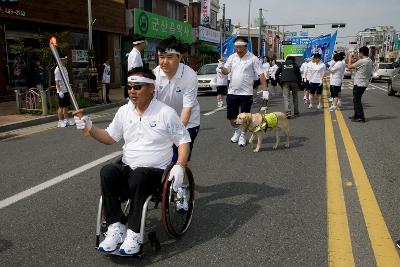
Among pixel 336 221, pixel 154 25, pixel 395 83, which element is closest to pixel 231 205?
pixel 336 221

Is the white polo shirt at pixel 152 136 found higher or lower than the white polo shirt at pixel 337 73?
lower

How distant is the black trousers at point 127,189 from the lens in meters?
3.12

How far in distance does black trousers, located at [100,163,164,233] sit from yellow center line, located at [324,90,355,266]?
5.01ft

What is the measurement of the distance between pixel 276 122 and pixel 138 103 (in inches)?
174

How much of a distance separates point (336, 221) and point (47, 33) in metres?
13.7

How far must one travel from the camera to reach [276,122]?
24.3 ft

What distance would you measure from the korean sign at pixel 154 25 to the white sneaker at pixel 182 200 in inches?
762

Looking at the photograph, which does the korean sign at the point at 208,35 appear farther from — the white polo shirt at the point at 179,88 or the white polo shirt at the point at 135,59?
the white polo shirt at the point at 179,88

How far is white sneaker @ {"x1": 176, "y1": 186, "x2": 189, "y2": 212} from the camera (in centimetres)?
352

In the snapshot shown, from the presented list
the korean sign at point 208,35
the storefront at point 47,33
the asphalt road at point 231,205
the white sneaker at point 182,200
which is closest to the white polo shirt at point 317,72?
the asphalt road at point 231,205

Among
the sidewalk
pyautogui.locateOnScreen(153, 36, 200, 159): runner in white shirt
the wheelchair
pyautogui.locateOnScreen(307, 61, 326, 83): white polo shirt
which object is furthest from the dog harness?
the sidewalk

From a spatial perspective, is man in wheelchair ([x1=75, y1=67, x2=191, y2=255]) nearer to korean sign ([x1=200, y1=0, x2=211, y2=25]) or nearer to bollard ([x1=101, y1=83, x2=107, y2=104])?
bollard ([x1=101, y1=83, x2=107, y2=104])

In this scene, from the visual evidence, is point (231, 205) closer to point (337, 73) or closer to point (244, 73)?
point (244, 73)

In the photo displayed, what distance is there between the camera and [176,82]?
14.0 feet
